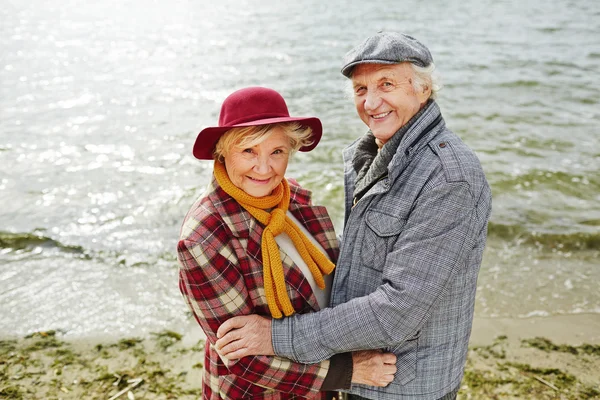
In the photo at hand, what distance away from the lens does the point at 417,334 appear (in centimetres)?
239

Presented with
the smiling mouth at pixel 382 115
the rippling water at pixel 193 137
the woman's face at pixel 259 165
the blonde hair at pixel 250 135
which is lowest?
the rippling water at pixel 193 137

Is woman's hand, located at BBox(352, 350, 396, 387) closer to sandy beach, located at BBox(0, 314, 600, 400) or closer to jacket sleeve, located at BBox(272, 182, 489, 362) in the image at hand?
jacket sleeve, located at BBox(272, 182, 489, 362)

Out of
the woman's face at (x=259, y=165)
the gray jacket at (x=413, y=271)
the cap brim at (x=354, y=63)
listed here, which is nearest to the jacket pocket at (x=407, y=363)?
the gray jacket at (x=413, y=271)

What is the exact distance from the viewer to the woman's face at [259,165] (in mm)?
2385

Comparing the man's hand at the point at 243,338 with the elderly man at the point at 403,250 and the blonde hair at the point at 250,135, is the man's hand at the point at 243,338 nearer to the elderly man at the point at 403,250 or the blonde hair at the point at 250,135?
the elderly man at the point at 403,250

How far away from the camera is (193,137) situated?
930cm

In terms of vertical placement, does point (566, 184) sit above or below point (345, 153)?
below

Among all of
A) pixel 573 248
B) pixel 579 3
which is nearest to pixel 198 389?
pixel 573 248

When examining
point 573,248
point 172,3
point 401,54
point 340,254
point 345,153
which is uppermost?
point 172,3

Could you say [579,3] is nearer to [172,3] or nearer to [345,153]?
[172,3]

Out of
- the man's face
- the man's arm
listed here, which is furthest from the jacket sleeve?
the man's face

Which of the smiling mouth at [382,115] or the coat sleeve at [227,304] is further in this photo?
the smiling mouth at [382,115]

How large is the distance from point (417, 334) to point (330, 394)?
2.15ft

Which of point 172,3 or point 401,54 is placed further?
point 172,3
